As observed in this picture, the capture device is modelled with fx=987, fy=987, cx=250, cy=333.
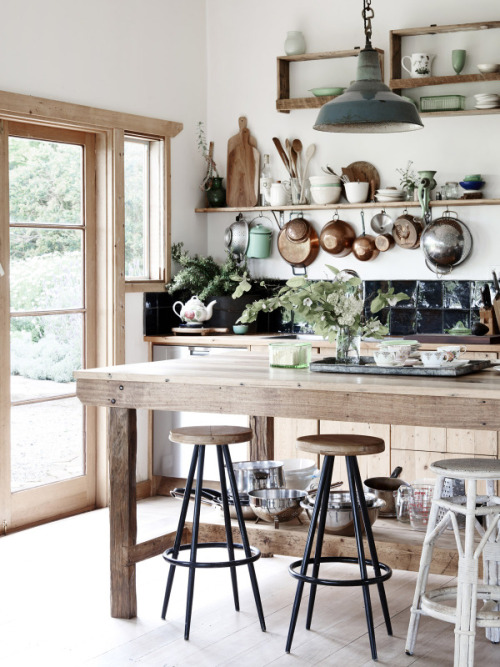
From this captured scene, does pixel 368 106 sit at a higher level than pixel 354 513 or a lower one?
higher

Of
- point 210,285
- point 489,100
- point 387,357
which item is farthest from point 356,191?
point 387,357

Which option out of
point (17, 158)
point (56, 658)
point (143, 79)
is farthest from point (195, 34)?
point (56, 658)

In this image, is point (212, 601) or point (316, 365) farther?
point (212, 601)

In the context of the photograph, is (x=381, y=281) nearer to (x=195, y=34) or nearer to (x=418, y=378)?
(x=195, y=34)

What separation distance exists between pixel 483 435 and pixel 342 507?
1509 millimetres

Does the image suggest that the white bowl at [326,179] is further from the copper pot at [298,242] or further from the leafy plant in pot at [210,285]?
the leafy plant in pot at [210,285]

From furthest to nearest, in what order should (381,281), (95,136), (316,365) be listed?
1. (381,281)
2. (95,136)
3. (316,365)

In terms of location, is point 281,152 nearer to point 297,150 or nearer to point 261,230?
point 297,150

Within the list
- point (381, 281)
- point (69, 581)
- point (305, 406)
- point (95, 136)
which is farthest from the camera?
point (381, 281)

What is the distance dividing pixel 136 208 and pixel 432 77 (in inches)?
77.9

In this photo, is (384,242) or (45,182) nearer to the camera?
(45,182)

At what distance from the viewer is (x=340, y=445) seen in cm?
354

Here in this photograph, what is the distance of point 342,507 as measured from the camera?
3969 millimetres

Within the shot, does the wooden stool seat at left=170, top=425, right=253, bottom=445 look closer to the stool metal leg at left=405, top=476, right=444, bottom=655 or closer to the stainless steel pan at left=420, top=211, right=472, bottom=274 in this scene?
the stool metal leg at left=405, top=476, right=444, bottom=655
